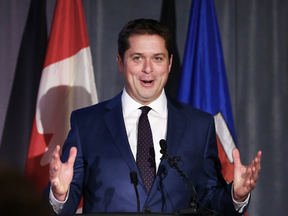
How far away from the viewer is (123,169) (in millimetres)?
1773

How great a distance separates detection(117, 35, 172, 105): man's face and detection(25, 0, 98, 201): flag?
100 cm

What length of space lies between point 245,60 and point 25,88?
7.20ft

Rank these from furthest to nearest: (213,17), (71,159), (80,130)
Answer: (213,17), (80,130), (71,159)

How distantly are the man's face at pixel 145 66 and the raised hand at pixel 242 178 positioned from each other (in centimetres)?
68

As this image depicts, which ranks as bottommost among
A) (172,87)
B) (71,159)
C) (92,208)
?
(92,208)

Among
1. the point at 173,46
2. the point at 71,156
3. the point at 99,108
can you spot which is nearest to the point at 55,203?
the point at 71,156

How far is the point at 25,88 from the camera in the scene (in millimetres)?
3184

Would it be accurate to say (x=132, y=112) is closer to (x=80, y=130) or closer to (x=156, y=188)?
(x=80, y=130)

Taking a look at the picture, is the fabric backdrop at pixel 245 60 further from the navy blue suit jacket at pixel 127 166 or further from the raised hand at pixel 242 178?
the raised hand at pixel 242 178

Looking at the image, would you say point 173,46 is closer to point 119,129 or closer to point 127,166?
point 119,129

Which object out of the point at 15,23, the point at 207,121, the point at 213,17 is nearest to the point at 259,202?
the point at 207,121

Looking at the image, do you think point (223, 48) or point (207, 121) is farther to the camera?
point (223, 48)

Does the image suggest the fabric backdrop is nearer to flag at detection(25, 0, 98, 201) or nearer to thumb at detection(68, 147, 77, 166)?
flag at detection(25, 0, 98, 201)

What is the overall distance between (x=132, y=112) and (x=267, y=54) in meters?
1.95
